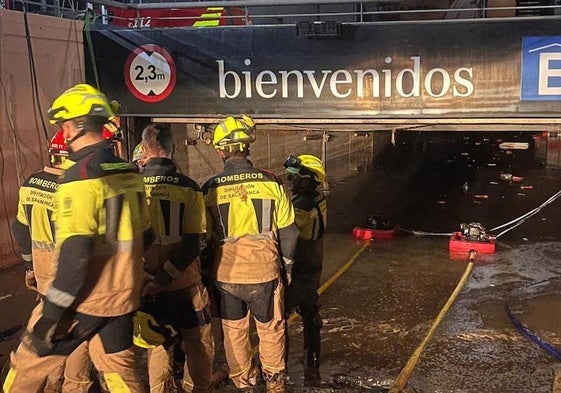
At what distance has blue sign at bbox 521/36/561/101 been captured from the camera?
24.0ft

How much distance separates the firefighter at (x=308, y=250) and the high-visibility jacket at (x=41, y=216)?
1.91m

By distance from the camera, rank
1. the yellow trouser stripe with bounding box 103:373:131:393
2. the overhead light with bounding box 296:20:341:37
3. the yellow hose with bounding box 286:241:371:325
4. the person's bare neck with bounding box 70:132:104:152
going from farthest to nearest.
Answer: the overhead light with bounding box 296:20:341:37, the yellow hose with bounding box 286:241:371:325, the yellow trouser stripe with bounding box 103:373:131:393, the person's bare neck with bounding box 70:132:104:152

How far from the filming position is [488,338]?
6.39 m

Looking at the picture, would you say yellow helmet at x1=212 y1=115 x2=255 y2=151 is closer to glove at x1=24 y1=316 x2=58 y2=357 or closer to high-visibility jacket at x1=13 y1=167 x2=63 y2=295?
high-visibility jacket at x1=13 y1=167 x2=63 y2=295

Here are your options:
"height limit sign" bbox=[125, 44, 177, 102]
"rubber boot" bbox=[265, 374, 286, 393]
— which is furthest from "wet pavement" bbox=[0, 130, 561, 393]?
"height limit sign" bbox=[125, 44, 177, 102]

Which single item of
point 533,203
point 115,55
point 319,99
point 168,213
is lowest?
point 533,203

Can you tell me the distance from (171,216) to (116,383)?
3.93ft

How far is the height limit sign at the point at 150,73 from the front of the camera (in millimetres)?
8414

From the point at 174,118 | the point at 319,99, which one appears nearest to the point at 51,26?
the point at 174,118

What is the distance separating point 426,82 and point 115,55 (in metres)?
4.14

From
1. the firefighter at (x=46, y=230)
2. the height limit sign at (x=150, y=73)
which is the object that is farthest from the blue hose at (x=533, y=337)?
the height limit sign at (x=150, y=73)

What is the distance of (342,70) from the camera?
795 centimetres

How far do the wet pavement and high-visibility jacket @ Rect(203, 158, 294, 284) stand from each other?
1.16 m

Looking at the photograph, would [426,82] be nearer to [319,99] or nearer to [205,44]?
[319,99]
